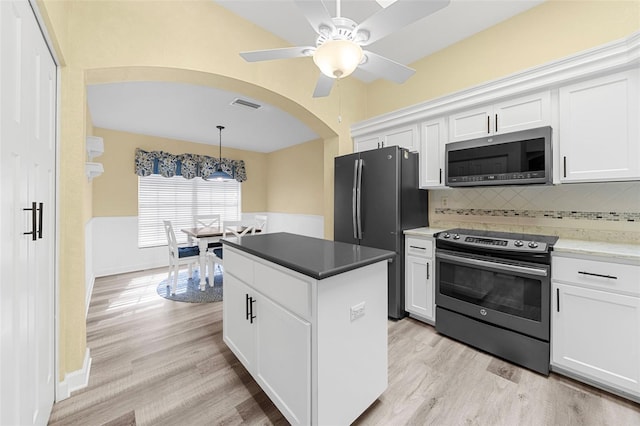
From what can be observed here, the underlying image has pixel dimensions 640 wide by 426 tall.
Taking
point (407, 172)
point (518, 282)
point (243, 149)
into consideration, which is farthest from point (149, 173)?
point (518, 282)

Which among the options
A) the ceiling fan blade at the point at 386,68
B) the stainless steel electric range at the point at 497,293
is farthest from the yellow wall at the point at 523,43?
the stainless steel electric range at the point at 497,293

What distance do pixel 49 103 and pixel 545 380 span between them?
364 centimetres

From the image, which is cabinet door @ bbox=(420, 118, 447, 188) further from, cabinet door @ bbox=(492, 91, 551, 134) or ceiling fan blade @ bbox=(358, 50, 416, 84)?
ceiling fan blade @ bbox=(358, 50, 416, 84)

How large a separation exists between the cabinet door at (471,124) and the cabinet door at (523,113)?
0.06 metres

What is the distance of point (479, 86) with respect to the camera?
2412 mm

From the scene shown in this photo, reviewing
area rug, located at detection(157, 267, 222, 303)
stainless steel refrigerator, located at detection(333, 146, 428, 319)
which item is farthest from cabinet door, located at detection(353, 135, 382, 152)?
area rug, located at detection(157, 267, 222, 303)

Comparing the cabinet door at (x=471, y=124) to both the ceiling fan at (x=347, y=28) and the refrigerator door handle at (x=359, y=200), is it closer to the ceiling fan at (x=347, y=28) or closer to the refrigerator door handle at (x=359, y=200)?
the refrigerator door handle at (x=359, y=200)

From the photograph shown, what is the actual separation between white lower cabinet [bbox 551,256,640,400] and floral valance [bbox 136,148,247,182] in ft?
15.2

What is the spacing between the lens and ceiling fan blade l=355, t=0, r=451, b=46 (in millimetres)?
1190

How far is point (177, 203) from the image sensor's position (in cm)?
559

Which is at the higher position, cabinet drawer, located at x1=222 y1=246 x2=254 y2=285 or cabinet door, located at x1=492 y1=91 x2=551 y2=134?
cabinet door, located at x1=492 y1=91 x2=551 y2=134

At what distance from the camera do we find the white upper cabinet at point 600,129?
1788 millimetres

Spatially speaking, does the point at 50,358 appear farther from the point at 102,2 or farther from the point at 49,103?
the point at 102,2

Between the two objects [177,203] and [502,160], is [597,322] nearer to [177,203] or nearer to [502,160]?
[502,160]
